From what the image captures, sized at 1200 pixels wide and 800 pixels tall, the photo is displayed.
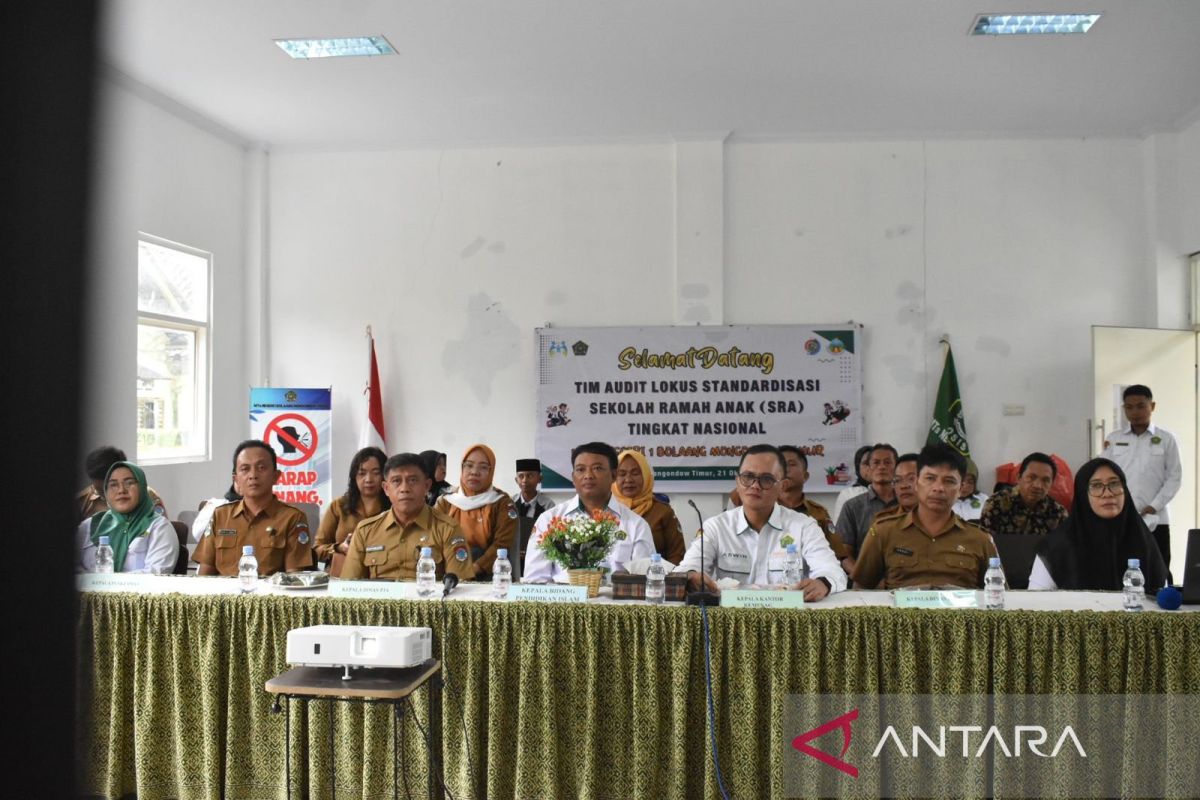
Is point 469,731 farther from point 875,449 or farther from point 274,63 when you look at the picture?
point 274,63

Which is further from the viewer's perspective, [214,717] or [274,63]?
[274,63]

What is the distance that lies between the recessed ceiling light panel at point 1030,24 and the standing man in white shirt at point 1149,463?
2.23 metres

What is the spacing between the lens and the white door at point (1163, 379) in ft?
19.8

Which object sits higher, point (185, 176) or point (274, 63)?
point (274, 63)

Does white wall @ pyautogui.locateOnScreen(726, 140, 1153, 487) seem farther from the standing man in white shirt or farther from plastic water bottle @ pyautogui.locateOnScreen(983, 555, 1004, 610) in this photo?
plastic water bottle @ pyautogui.locateOnScreen(983, 555, 1004, 610)

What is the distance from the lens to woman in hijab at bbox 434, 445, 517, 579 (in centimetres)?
435

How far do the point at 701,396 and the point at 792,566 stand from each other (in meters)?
3.35

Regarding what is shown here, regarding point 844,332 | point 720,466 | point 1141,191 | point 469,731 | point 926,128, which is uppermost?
point 926,128

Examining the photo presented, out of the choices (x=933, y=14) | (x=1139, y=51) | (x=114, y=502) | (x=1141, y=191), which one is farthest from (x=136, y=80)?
(x=1141, y=191)

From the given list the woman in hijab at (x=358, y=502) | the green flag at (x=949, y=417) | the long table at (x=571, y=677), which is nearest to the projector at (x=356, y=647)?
the long table at (x=571, y=677)

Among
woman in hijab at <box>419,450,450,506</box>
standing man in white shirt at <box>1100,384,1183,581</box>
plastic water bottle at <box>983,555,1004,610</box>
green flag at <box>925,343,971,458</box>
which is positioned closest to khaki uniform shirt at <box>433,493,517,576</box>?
woman in hijab at <box>419,450,450,506</box>

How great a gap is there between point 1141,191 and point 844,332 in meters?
2.37

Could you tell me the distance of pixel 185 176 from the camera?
606 centimetres

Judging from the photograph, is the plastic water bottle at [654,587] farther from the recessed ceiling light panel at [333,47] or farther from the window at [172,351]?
the window at [172,351]
